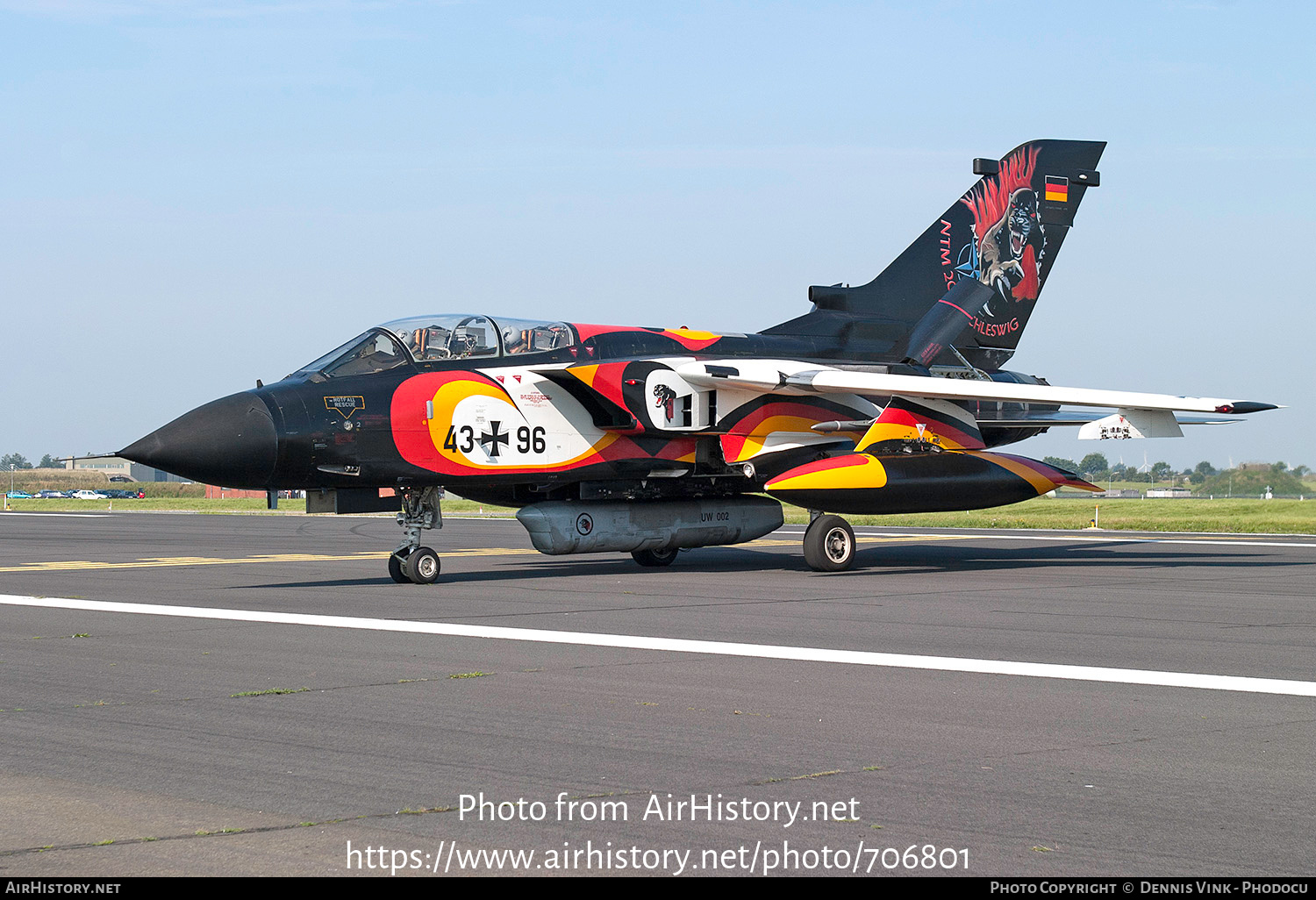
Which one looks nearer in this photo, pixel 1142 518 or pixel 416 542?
pixel 416 542

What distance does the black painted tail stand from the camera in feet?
64.6

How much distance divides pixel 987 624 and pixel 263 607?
7.01m

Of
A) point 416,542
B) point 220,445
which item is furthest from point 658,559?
point 220,445

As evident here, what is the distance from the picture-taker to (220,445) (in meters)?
13.4

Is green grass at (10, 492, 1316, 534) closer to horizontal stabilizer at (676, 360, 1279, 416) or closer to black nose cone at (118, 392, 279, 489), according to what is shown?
horizontal stabilizer at (676, 360, 1279, 416)

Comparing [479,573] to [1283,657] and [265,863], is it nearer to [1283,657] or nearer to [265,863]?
[1283,657]

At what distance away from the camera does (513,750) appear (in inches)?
239

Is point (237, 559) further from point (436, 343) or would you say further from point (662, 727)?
point (662, 727)

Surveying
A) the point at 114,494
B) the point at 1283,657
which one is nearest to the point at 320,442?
the point at 1283,657

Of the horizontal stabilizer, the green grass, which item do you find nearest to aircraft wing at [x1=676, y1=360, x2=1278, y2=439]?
the horizontal stabilizer

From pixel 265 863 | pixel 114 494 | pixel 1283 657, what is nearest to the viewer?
pixel 265 863

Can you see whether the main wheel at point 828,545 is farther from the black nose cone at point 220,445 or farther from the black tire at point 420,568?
the black nose cone at point 220,445

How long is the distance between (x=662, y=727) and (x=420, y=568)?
9128mm

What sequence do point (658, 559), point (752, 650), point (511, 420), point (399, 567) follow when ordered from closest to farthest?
point (752, 650), point (399, 567), point (511, 420), point (658, 559)
